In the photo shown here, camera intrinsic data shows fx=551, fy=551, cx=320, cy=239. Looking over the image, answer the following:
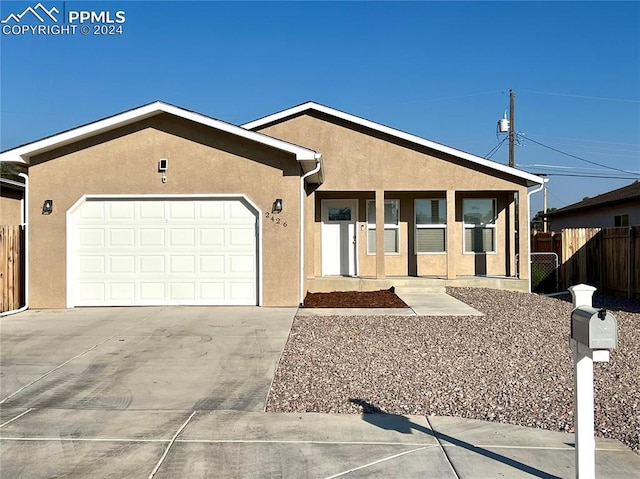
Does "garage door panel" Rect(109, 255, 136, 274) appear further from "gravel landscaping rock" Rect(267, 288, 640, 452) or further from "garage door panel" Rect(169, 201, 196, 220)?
"gravel landscaping rock" Rect(267, 288, 640, 452)

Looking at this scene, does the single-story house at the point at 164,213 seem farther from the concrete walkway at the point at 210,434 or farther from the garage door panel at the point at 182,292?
the concrete walkway at the point at 210,434

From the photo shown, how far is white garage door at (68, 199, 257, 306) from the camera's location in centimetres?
1163

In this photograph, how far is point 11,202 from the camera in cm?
1798

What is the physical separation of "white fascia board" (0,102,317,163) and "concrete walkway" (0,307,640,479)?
5.05m

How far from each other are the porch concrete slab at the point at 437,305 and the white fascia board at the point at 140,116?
3.81 metres

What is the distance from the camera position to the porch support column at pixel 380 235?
14.6 meters

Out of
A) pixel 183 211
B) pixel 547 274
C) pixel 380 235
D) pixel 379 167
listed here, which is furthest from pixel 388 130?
pixel 547 274

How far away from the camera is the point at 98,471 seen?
3.98 m

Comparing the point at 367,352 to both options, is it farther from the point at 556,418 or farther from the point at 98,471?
the point at 98,471

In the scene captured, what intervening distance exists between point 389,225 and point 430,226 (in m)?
1.20

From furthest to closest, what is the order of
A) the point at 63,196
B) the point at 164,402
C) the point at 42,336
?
the point at 63,196
the point at 42,336
the point at 164,402

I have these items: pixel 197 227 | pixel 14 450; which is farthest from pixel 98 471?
pixel 197 227

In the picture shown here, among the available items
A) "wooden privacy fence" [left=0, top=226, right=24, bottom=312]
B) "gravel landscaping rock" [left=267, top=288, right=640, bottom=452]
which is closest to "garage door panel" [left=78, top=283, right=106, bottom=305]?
"wooden privacy fence" [left=0, top=226, right=24, bottom=312]

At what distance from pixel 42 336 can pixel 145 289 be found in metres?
3.10
